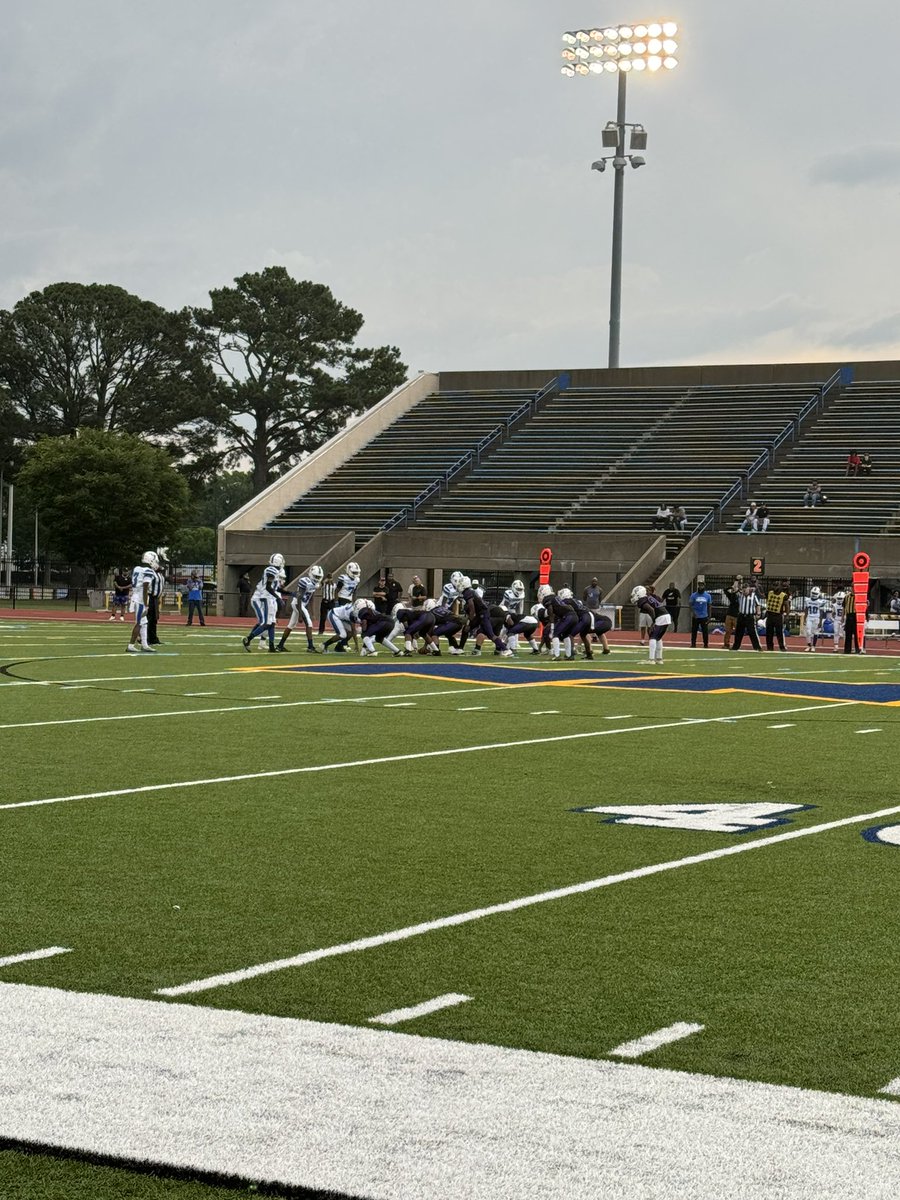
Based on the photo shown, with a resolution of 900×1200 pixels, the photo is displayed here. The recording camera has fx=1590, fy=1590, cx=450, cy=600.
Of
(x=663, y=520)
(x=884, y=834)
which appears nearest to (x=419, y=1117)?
(x=884, y=834)

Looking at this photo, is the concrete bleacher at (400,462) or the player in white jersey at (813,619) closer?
the player in white jersey at (813,619)

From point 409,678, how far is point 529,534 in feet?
89.3

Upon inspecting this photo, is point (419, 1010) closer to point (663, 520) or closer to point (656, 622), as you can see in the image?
point (656, 622)

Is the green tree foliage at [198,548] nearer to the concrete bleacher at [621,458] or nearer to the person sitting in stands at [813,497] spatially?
the concrete bleacher at [621,458]

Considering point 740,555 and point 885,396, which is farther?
point 885,396

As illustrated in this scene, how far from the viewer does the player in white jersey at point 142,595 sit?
84.6ft

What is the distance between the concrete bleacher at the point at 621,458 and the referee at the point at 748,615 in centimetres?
1383

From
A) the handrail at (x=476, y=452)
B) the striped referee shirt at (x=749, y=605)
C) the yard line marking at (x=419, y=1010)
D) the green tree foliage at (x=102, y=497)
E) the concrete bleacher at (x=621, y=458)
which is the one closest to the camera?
the yard line marking at (x=419, y=1010)

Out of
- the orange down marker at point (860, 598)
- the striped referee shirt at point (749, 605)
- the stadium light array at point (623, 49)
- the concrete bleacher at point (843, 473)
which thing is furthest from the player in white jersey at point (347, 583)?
the stadium light array at point (623, 49)

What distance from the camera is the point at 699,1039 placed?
4676 mm

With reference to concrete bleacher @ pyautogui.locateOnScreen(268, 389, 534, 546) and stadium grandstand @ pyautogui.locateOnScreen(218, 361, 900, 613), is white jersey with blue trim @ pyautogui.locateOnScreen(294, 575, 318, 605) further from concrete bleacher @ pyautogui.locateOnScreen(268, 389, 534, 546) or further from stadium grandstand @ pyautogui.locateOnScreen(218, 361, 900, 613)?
concrete bleacher @ pyautogui.locateOnScreen(268, 389, 534, 546)

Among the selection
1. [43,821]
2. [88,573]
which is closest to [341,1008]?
[43,821]

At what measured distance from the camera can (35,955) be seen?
218 inches

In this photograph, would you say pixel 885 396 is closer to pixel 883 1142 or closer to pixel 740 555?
pixel 740 555
